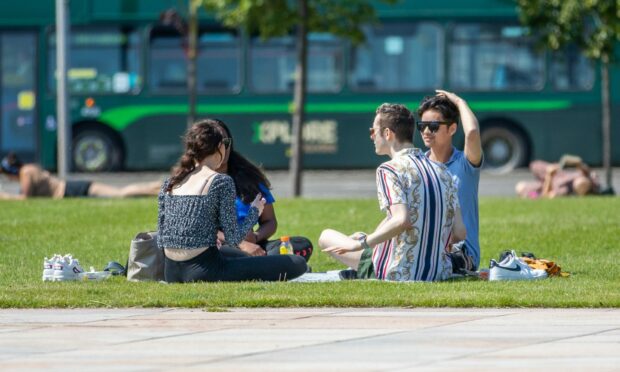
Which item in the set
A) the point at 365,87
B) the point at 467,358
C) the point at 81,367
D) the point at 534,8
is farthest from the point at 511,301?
the point at 365,87

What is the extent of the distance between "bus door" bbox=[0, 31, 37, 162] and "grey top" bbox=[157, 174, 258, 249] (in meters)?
18.1

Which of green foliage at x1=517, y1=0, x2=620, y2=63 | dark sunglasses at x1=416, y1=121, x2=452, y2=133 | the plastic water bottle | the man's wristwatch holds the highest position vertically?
green foliage at x1=517, y1=0, x2=620, y2=63

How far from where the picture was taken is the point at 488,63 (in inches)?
1092

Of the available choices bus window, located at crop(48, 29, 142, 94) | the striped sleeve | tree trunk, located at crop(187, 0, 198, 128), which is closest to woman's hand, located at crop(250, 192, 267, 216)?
the striped sleeve

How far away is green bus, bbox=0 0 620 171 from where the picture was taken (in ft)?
90.6

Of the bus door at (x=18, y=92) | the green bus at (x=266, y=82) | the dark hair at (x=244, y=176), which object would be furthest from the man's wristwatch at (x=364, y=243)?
the bus door at (x=18, y=92)

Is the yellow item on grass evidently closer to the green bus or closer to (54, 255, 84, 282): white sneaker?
(54, 255, 84, 282): white sneaker

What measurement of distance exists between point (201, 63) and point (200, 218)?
1798cm

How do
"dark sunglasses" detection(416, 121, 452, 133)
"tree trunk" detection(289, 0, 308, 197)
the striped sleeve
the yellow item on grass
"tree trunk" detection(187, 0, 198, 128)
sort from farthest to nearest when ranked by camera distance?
"tree trunk" detection(187, 0, 198, 128) < "tree trunk" detection(289, 0, 308, 197) < the yellow item on grass < "dark sunglasses" detection(416, 121, 452, 133) < the striped sleeve

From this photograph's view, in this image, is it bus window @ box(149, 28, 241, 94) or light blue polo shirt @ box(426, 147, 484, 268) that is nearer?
light blue polo shirt @ box(426, 147, 484, 268)

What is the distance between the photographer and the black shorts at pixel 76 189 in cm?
1967

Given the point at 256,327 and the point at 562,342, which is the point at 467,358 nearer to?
the point at 562,342

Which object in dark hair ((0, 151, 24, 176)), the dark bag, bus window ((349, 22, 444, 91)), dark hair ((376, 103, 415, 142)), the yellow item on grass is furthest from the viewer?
bus window ((349, 22, 444, 91))

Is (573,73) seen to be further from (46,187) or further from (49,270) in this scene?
(49,270)
